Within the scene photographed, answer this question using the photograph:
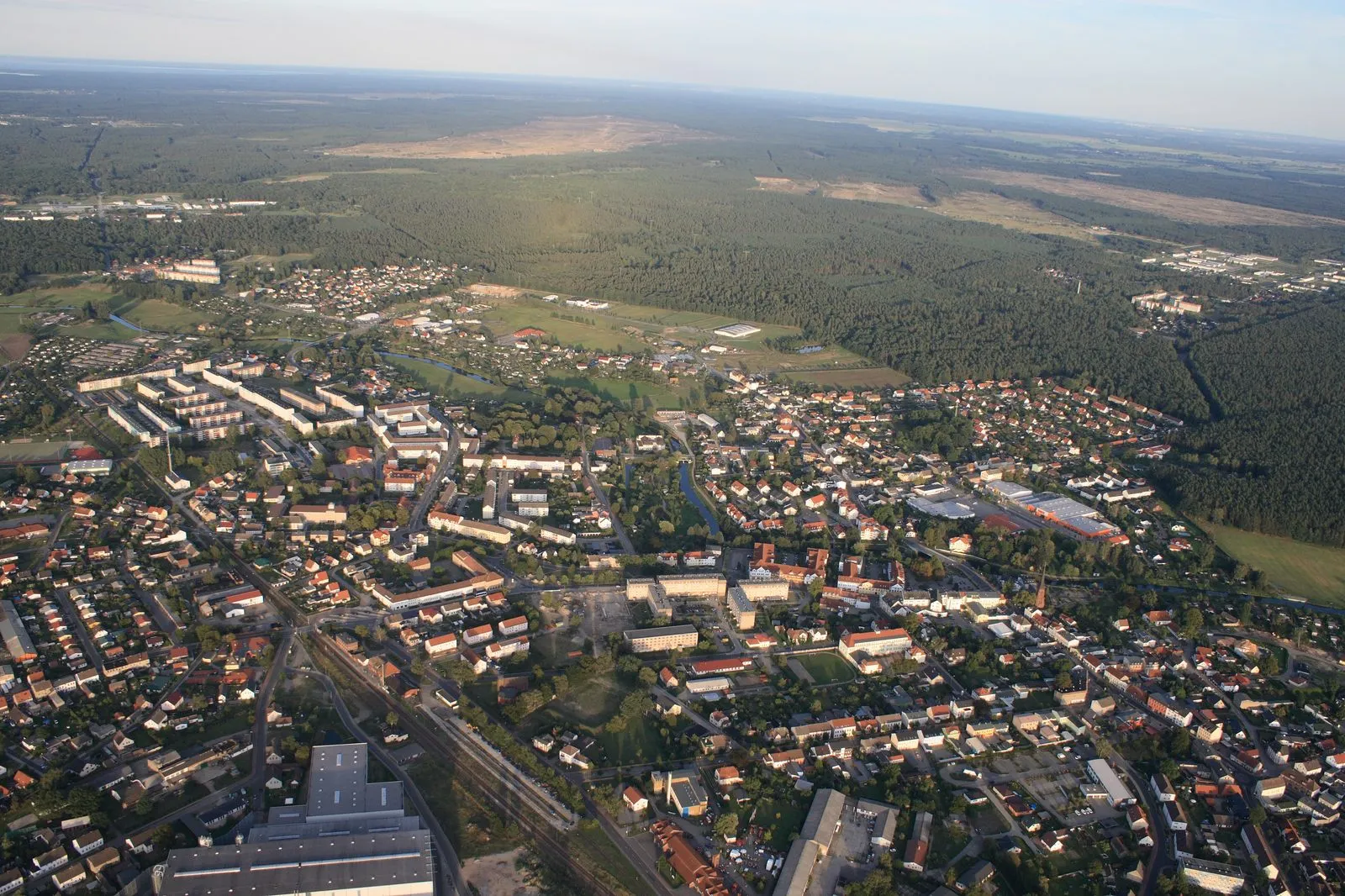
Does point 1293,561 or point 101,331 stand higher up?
point 101,331

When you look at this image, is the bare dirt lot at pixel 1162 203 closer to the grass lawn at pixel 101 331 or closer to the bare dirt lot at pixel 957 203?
the bare dirt lot at pixel 957 203

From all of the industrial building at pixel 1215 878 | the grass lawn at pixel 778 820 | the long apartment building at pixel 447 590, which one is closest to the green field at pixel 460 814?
the grass lawn at pixel 778 820

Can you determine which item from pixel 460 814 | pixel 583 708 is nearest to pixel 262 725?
pixel 460 814

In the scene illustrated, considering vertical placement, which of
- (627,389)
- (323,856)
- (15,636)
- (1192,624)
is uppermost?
(627,389)

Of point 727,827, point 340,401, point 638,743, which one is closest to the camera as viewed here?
point 727,827

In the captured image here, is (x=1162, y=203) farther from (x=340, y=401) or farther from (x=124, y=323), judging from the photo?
(x=124, y=323)

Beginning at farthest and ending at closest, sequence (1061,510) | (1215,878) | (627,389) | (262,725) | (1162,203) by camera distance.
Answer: (1162,203) → (627,389) → (1061,510) → (262,725) → (1215,878)

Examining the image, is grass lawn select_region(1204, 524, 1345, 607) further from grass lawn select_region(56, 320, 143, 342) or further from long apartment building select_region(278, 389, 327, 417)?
grass lawn select_region(56, 320, 143, 342)
